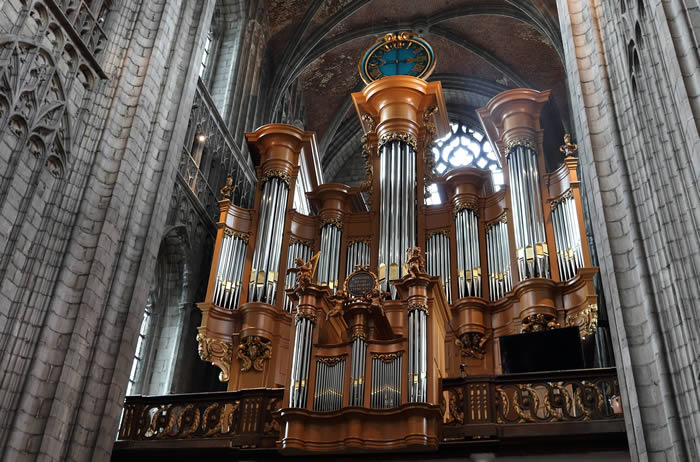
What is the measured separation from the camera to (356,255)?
41.9 feet

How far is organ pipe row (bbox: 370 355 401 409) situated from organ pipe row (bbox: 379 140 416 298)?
2463 millimetres

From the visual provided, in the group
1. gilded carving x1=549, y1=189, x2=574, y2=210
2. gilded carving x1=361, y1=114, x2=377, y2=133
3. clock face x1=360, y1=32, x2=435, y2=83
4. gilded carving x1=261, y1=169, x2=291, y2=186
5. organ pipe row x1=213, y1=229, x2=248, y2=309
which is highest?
clock face x1=360, y1=32, x2=435, y2=83

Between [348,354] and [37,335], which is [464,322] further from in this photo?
[37,335]

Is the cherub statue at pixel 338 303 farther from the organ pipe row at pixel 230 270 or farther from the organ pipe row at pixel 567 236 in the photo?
the organ pipe row at pixel 567 236

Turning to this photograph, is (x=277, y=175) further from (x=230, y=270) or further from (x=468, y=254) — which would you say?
(x=468, y=254)

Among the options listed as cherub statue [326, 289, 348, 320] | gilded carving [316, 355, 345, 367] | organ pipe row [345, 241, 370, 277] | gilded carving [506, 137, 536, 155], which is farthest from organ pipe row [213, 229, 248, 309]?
gilded carving [506, 137, 536, 155]

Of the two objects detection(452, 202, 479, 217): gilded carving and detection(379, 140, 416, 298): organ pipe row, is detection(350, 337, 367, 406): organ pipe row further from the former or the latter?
detection(452, 202, 479, 217): gilded carving

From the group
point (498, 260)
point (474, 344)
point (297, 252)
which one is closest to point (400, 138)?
point (297, 252)

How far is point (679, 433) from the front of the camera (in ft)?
19.4

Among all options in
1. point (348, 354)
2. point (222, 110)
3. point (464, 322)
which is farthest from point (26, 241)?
point (222, 110)

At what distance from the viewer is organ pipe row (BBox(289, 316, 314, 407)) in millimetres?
8781

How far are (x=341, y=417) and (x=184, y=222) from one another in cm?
557

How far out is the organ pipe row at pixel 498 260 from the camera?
1174 cm

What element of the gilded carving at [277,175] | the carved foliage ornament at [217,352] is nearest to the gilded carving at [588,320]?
the carved foliage ornament at [217,352]
